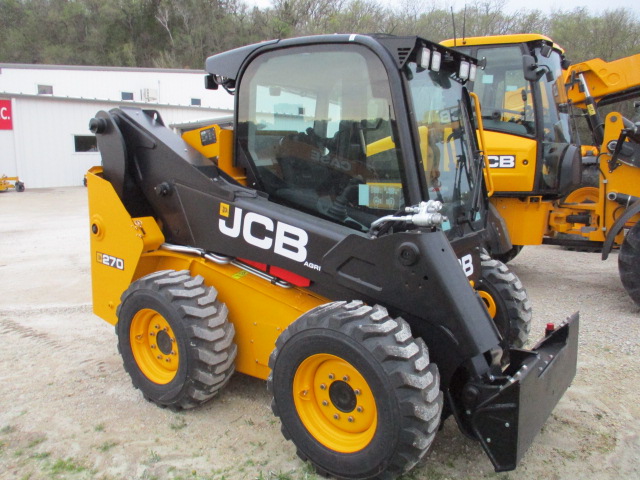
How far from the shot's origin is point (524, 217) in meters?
6.25

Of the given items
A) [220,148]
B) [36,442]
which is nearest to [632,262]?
[220,148]

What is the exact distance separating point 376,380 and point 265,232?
113 centimetres

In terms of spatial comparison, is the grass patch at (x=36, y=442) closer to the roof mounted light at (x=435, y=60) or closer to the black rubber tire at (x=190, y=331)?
the black rubber tire at (x=190, y=331)

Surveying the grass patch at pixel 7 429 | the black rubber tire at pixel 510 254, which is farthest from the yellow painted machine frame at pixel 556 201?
the grass patch at pixel 7 429

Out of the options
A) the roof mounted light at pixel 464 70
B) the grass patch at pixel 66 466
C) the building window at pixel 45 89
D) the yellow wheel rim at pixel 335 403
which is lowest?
the grass patch at pixel 66 466

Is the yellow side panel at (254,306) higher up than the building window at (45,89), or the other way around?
the building window at (45,89)

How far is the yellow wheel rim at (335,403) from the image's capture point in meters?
2.49

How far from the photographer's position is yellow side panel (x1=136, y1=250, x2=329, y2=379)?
310 cm

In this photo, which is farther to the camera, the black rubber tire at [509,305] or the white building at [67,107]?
the white building at [67,107]

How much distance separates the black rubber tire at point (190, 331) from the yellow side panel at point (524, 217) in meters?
4.16

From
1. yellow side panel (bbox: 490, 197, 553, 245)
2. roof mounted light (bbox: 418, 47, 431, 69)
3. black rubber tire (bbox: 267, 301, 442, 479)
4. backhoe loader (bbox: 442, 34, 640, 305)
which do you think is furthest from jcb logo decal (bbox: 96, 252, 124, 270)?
yellow side panel (bbox: 490, 197, 553, 245)

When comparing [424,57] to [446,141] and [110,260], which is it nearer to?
[446,141]

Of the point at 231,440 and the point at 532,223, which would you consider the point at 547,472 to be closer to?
the point at 231,440

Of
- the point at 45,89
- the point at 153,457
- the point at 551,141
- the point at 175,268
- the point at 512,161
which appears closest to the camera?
the point at 153,457
